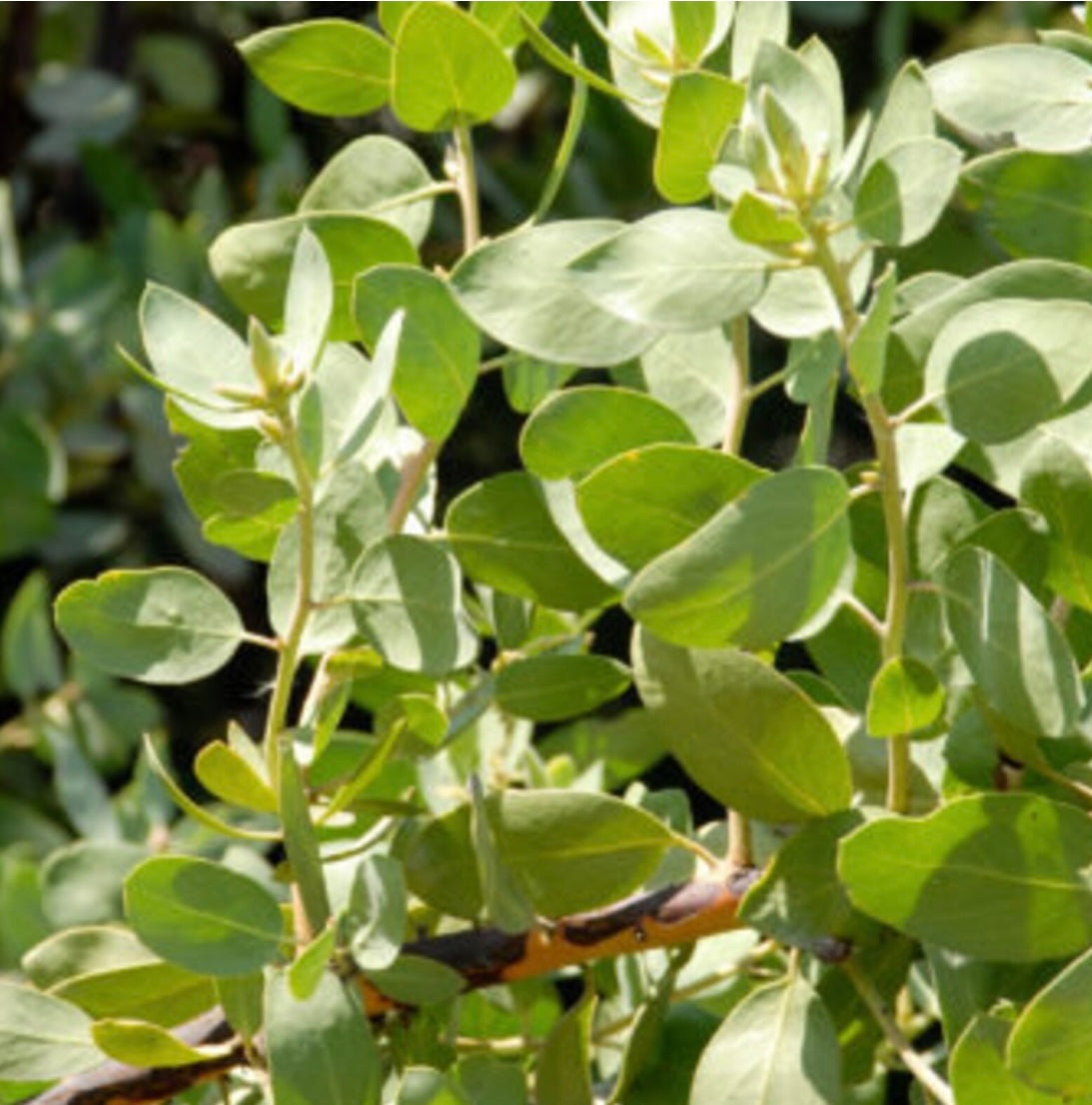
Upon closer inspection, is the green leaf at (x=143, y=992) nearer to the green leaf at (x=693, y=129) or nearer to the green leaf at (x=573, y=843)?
the green leaf at (x=573, y=843)

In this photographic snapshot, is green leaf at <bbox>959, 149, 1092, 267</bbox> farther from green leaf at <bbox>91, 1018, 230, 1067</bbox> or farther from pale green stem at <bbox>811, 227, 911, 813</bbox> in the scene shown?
green leaf at <bbox>91, 1018, 230, 1067</bbox>

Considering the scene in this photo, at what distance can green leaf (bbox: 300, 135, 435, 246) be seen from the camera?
644 millimetres

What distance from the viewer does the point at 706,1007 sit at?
69 centimetres

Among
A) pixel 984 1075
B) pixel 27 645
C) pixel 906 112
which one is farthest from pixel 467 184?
pixel 27 645

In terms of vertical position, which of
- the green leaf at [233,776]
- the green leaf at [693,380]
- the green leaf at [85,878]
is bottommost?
the green leaf at [85,878]

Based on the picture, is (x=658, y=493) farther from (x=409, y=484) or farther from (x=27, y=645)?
Result: (x=27, y=645)

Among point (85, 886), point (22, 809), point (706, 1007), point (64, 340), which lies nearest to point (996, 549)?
point (706, 1007)

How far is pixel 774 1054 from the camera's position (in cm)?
55

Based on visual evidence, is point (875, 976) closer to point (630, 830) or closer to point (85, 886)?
point (630, 830)

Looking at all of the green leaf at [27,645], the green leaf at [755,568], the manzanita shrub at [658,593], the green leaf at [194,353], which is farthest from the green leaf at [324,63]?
the green leaf at [27,645]

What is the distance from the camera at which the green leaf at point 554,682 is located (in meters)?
0.62

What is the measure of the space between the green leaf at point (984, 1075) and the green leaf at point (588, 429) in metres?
0.15

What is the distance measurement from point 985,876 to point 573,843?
0.10 metres

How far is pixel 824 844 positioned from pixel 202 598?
16 centimetres
